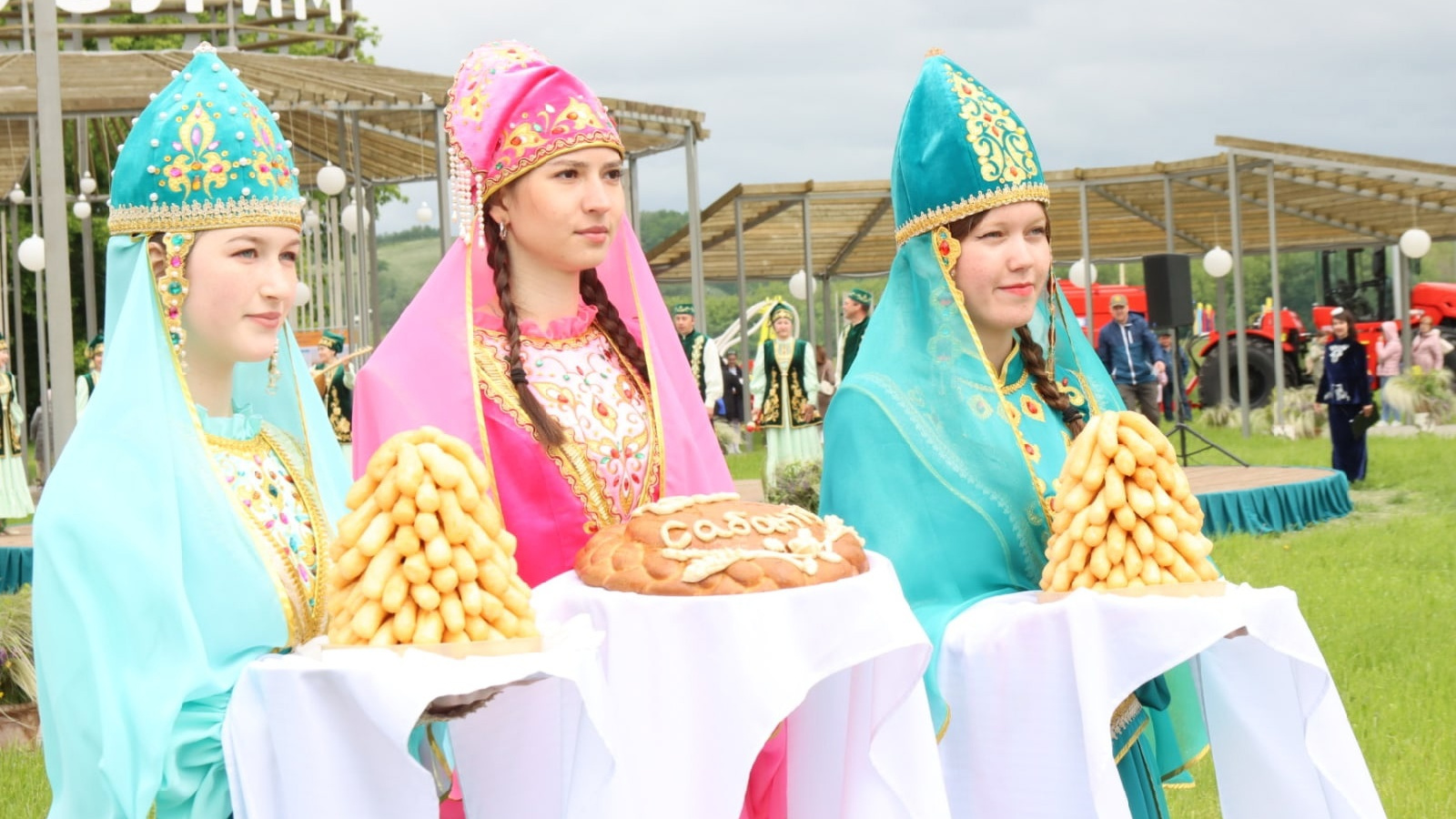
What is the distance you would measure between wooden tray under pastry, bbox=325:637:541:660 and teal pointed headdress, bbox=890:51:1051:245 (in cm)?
127

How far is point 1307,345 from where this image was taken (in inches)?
830

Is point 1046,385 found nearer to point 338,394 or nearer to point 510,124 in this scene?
point 510,124

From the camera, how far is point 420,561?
1972 mm

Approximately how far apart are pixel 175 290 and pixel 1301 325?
Answer: 953 inches

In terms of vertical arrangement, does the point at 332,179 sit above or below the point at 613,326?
above

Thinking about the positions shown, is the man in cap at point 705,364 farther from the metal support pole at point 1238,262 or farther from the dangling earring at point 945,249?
the dangling earring at point 945,249

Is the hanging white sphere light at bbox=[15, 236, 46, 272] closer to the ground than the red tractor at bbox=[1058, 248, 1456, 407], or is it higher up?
higher up

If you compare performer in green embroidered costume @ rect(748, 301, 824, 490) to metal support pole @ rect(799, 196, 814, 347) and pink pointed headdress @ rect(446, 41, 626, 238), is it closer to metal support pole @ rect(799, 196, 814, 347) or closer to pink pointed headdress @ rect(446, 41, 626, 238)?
metal support pole @ rect(799, 196, 814, 347)

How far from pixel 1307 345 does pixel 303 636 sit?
20669 millimetres

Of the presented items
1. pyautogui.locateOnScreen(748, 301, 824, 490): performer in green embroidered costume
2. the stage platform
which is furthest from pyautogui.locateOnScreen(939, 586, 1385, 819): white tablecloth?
pyautogui.locateOnScreen(748, 301, 824, 490): performer in green embroidered costume

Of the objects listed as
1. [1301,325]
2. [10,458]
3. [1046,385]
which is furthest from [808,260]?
[1046,385]

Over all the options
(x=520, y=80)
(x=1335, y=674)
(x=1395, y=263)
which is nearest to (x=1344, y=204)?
(x=1395, y=263)

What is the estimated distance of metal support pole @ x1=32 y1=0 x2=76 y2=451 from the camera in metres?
4.81

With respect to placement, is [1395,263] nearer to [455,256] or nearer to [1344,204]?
[1344,204]
